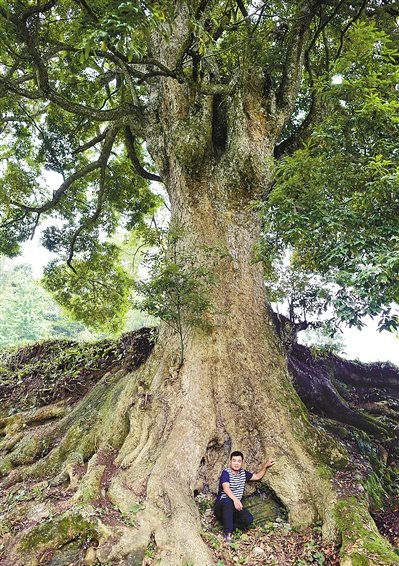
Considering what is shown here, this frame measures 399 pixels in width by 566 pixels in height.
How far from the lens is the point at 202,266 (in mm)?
4992

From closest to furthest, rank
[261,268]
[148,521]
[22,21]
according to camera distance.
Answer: [148,521] → [22,21] → [261,268]

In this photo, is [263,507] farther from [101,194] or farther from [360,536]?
[101,194]

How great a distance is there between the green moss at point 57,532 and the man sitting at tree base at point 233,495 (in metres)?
1.48

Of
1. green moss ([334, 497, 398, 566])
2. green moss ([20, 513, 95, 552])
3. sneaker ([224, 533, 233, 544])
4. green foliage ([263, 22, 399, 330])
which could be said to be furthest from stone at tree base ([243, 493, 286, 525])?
green foliage ([263, 22, 399, 330])

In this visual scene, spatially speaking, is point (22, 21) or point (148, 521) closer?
point (148, 521)

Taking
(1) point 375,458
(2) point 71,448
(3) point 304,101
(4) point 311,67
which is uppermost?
(4) point 311,67

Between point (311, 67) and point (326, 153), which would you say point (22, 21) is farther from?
point (311, 67)

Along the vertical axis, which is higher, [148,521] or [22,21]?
[22,21]

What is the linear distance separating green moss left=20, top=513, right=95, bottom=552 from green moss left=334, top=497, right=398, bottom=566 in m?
2.36

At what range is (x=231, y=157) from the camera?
6.48 meters

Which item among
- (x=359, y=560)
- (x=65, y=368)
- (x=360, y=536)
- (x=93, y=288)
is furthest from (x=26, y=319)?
(x=359, y=560)

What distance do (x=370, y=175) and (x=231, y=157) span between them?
3.12 m

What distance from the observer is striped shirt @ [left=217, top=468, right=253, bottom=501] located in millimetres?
4340

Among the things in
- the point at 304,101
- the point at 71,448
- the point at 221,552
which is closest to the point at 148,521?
the point at 221,552
